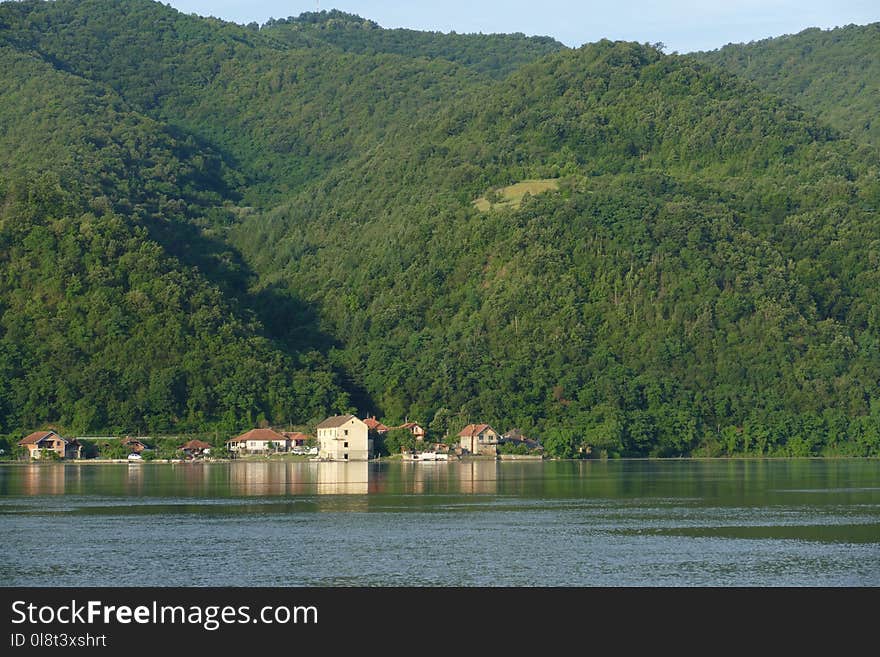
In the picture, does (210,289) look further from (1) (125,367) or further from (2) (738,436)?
(2) (738,436)

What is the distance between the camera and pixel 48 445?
5330 inches

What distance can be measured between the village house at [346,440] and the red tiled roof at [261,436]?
413 centimetres

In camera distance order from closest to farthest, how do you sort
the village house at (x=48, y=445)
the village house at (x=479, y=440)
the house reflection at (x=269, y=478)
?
1. the house reflection at (x=269, y=478)
2. the village house at (x=48, y=445)
3. the village house at (x=479, y=440)

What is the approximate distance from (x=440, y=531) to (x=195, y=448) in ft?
274

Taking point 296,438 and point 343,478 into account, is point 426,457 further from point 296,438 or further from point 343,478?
point 343,478

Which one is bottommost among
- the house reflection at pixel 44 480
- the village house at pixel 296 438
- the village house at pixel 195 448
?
the house reflection at pixel 44 480

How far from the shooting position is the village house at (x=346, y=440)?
5595 inches

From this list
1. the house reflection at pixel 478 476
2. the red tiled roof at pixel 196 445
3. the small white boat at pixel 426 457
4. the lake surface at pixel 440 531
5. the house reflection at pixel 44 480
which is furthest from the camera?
the small white boat at pixel 426 457

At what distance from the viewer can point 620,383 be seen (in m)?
161

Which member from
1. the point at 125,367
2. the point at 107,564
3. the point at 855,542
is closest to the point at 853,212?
the point at 125,367

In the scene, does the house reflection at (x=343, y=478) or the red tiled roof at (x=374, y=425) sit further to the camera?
the red tiled roof at (x=374, y=425)

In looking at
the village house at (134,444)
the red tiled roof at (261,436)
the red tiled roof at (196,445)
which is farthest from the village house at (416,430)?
the village house at (134,444)

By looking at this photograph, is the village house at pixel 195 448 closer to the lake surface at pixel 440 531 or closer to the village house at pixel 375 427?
the village house at pixel 375 427
